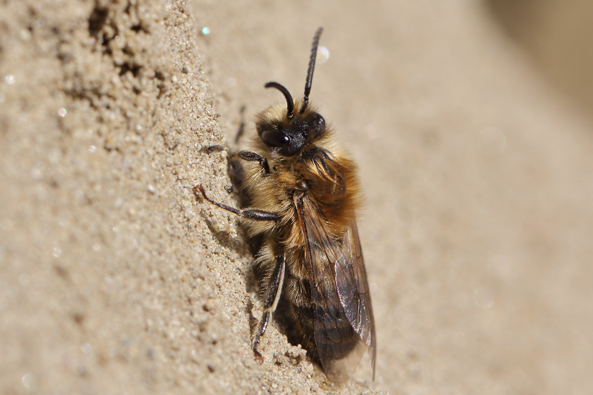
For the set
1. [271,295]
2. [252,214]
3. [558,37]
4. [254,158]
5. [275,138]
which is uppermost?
[558,37]

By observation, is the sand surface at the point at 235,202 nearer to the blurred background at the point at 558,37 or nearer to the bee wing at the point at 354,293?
the bee wing at the point at 354,293

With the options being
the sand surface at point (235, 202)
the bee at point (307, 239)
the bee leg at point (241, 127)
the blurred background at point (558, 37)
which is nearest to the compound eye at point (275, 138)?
the bee at point (307, 239)

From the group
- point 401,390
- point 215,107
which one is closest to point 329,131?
point 215,107

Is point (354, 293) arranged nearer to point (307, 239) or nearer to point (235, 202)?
point (307, 239)

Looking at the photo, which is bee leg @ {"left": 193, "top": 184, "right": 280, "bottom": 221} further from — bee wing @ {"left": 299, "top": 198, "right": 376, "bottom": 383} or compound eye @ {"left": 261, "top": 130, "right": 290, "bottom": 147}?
compound eye @ {"left": 261, "top": 130, "right": 290, "bottom": 147}

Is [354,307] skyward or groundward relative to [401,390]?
skyward

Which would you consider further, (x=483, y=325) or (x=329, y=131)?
(x=483, y=325)

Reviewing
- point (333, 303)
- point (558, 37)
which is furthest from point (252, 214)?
point (558, 37)

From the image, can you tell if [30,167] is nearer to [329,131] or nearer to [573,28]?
[329,131]
